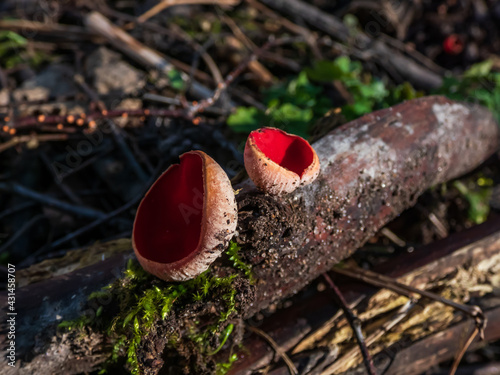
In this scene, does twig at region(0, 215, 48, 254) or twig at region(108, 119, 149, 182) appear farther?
twig at region(108, 119, 149, 182)

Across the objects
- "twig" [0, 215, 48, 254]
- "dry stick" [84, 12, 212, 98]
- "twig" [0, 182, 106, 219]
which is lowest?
"twig" [0, 215, 48, 254]

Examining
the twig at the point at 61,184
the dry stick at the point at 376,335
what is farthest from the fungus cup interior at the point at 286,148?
the twig at the point at 61,184

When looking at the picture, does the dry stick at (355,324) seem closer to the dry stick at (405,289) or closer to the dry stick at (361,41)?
the dry stick at (405,289)

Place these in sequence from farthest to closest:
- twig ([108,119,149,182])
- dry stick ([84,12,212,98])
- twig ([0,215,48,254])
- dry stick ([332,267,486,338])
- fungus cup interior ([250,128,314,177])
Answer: dry stick ([84,12,212,98]) < twig ([108,119,149,182]) < twig ([0,215,48,254]) < dry stick ([332,267,486,338]) < fungus cup interior ([250,128,314,177])

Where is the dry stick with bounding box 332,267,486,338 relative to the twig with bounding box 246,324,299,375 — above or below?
above

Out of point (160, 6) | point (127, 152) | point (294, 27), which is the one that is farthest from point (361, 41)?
point (127, 152)

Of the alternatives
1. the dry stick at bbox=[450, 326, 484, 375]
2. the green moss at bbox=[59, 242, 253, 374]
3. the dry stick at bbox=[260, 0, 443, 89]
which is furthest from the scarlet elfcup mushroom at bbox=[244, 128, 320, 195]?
the dry stick at bbox=[260, 0, 443, 89]

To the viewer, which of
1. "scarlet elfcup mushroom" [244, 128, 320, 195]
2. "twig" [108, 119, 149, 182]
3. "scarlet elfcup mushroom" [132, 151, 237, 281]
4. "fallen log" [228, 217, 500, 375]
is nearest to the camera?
"scarlet elfcup mushroom" [132, 151, 237, 281]

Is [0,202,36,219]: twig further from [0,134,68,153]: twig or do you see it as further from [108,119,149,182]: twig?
[108,119,149,182]: twig
